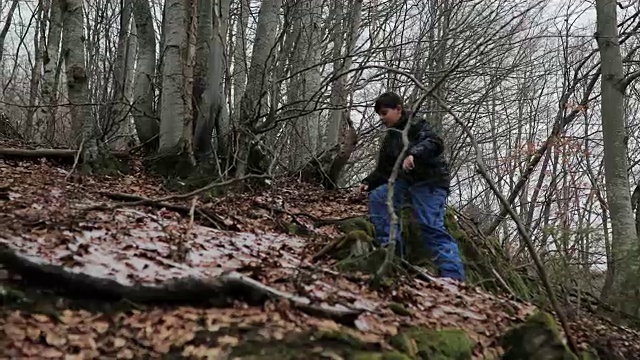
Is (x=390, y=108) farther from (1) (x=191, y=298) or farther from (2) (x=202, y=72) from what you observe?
(2) (x=202, y=72)

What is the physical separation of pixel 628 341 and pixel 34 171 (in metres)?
6.13

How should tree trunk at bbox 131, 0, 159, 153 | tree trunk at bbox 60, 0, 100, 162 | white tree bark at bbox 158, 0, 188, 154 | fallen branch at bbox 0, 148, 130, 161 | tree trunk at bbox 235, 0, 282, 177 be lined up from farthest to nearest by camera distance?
tree trunk at bbox 131, 0, 159, 153 < tree trunk at bbox 235, 0, 282, 177 < white tree bark at bbox 158, 0, 188, 154 < tree trunk at bbox 60, 0, 100, 162 < fallen branch at bbox 0, 148, 130, 161

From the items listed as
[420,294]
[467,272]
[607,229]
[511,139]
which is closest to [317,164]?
[467,272]

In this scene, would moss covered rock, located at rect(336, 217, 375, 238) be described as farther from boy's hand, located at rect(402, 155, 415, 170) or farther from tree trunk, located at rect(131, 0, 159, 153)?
tree trunk, located at rect(131, 0, 159, 153)

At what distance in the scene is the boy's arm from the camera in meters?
5.08

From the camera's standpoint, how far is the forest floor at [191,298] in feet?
9.45

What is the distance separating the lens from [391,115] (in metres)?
5.46

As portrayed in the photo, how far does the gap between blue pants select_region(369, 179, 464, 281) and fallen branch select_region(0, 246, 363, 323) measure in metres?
1.93

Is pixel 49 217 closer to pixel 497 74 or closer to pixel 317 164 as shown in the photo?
pixel 317 164

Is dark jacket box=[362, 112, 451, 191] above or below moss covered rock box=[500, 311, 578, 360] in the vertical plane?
above

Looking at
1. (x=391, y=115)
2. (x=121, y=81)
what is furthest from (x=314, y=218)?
(x=121, y=81)

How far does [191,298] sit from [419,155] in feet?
8.44

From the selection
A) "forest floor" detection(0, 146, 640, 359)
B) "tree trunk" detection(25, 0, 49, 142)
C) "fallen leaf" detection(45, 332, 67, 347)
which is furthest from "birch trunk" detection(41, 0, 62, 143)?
"fallen leaf" detection(45, 332, 67, 347)

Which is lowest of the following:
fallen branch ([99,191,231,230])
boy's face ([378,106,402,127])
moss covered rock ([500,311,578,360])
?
moss covered rock ([500,311,578,360])
